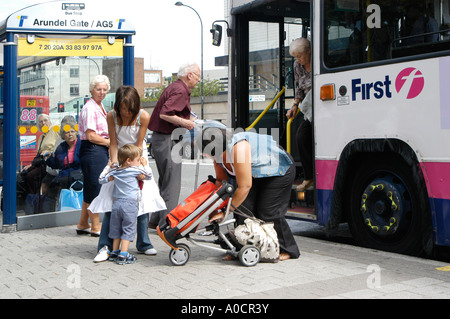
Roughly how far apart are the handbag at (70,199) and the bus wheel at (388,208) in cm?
366

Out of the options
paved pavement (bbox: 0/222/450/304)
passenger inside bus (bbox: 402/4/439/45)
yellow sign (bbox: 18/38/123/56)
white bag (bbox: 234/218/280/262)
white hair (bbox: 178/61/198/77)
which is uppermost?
yellow sign (bbox: 18/38/123/56)

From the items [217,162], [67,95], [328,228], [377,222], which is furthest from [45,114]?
[377,222]

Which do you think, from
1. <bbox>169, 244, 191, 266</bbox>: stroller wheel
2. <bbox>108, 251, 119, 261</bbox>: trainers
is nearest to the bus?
<bbox>169, 244, 191, 266</bbox>: stroller wheel

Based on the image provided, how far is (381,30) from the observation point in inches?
244

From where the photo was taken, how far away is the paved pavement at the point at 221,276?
4711 mm

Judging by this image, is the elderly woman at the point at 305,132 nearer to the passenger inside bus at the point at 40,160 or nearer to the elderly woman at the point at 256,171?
the elderly woman at the point at 256,171

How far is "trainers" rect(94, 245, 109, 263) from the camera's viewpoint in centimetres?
597

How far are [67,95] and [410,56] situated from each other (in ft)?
15.8

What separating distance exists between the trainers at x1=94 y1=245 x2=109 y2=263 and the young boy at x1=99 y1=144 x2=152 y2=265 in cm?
6

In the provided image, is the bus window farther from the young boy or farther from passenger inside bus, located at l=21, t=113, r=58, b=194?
passenger inside bus, located at l=21, t=113, r=58, b=194

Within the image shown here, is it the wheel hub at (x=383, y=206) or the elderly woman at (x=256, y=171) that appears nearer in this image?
the elderly woman at (x=256, y=171)

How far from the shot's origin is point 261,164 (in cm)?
577

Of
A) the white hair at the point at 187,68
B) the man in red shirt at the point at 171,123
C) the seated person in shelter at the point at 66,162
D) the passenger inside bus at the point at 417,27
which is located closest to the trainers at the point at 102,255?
the man in red shirt at the point at 171,123

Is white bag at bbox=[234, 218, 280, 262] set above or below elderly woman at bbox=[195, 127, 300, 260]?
below
